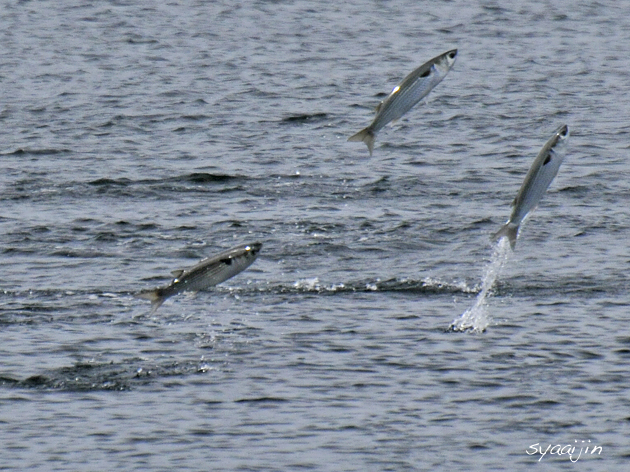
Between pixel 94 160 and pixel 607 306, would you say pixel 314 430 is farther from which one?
pixel 94 160

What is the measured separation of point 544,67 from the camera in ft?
107

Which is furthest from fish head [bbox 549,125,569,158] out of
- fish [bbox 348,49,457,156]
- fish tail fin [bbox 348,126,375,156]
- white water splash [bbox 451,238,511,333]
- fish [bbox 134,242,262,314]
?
white water splash [bbox 451,238,511,333]

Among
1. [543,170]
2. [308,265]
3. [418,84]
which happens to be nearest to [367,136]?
[418,84]

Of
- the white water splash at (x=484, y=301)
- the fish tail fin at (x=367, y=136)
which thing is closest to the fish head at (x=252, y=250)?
the fish tail fin at (x=367, y=136)

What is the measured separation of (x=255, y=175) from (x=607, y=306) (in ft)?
27.2

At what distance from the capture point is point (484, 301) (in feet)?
49.1

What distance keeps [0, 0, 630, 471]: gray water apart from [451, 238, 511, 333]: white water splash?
0.12m

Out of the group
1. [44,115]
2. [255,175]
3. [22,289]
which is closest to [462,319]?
[22,289]

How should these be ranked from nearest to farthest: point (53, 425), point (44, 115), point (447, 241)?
point (53, 425) < point (447, 241) < point (44, 115)

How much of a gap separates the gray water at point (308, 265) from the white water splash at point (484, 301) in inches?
4.9

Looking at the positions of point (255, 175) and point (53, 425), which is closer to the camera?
point (53, 425)
